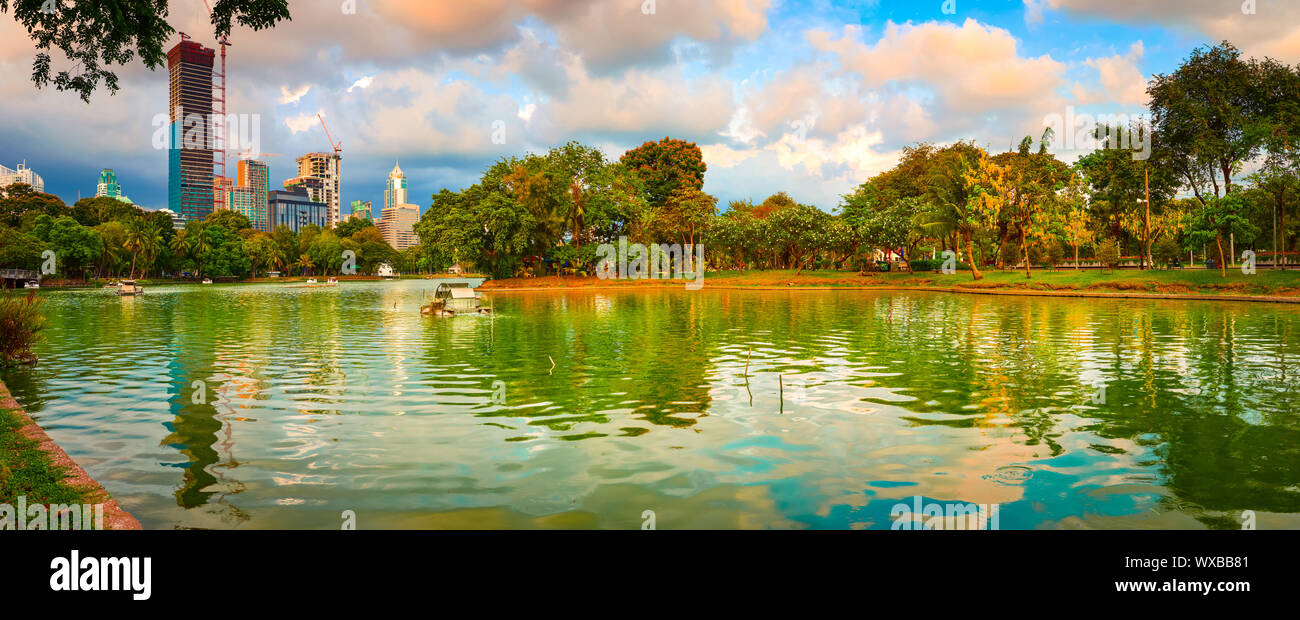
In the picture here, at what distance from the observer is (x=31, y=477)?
727cm

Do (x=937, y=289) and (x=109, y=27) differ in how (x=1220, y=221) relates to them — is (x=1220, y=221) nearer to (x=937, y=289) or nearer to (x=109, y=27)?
A: (x=937, y=289)

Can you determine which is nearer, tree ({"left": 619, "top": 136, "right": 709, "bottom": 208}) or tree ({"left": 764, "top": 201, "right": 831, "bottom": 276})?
tree ({"left": 764, "top": 201, "right": 831, "bottom": 276})

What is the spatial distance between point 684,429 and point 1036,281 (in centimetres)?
5425

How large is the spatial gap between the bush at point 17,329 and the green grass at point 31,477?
11921 mm

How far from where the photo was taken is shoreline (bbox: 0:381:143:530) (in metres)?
6.21

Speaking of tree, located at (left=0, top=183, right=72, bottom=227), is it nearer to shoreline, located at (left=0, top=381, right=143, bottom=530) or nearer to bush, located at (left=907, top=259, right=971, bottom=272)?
bush, located at (left=907, top=259, right=971, bottom=272)

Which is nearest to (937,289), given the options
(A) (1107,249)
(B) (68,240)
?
(A) (1107,249)

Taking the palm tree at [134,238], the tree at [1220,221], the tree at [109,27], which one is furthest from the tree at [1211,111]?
the palm tree at [134,238]

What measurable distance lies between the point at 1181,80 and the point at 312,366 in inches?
2283

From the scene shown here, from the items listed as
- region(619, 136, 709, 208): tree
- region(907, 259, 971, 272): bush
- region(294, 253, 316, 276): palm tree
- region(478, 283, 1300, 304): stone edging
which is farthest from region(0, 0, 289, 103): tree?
region(294, 253, 316, 276): palm tree

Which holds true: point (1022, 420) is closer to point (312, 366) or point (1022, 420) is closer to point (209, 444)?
point (209, 444)

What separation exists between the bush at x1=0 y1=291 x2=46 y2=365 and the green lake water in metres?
0.75
